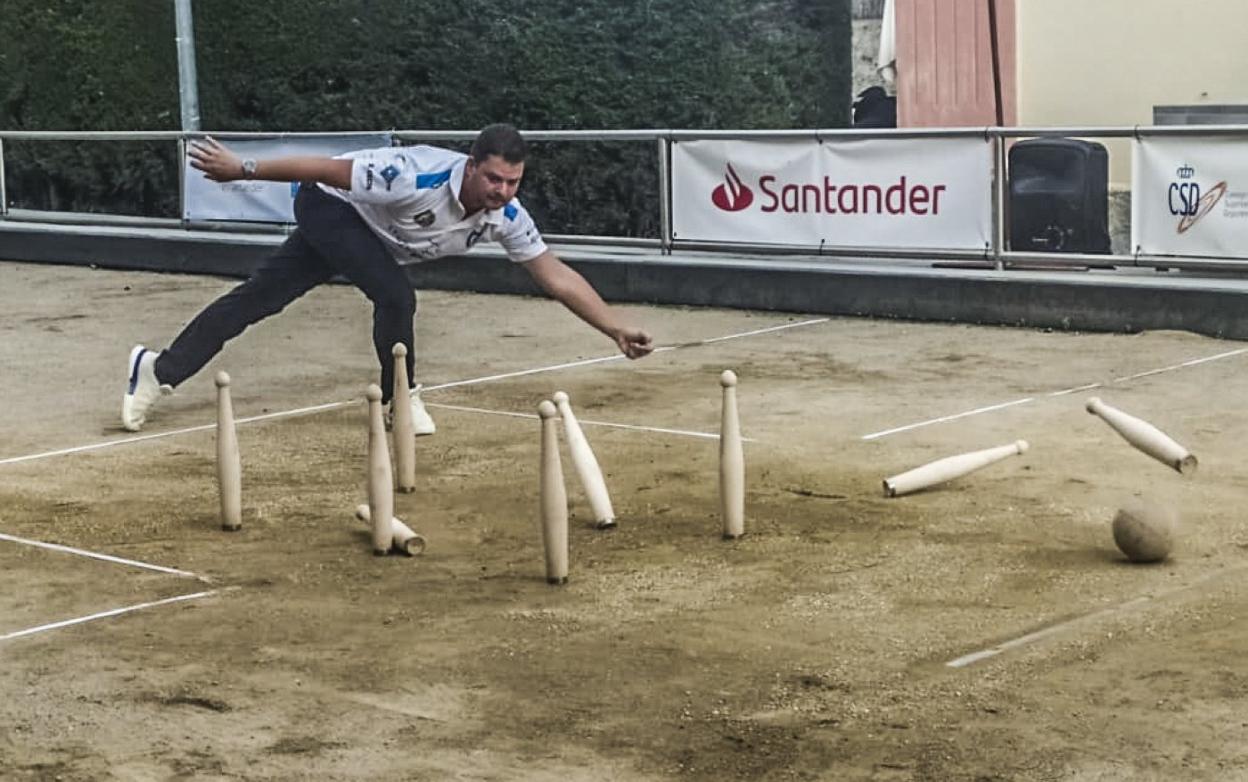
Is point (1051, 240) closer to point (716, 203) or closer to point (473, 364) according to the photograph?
point (716, 203)

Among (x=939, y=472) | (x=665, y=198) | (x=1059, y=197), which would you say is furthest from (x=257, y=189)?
(x=939, y=472)

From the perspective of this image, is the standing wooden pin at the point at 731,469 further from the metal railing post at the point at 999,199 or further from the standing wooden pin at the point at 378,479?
the metal railing post at the point at 999,199

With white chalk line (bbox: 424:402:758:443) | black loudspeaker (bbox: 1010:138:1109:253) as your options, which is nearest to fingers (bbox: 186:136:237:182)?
white chalk line (bbox: 424:402:758:443)

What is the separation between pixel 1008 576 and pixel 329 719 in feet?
9.23

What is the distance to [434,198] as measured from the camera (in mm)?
10766

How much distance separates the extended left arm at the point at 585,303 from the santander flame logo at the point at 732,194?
5.67m

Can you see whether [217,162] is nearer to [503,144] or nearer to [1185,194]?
[503,144]

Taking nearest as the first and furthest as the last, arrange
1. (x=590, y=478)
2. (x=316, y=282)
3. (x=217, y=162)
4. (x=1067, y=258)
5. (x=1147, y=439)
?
1. (x=590, y=478)
2. (x=1147, y=439)
3. (x=217, y=162)
4. (x=316, y=282)
5. (x=1067, y=258)

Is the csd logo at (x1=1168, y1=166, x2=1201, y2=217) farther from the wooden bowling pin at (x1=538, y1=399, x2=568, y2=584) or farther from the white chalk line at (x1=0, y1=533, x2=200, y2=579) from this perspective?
the white chalk line at (x1=0, y1=533, x2=200, y2=579)

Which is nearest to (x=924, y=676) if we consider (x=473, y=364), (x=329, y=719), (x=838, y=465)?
(x=329, y=719)

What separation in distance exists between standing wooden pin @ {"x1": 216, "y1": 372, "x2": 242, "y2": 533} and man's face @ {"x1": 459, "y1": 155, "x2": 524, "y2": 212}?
5.83ft

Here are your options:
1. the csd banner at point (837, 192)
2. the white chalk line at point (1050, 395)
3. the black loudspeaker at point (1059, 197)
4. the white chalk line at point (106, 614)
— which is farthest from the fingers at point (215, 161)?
the black loudspeaker at point (1059, 197)

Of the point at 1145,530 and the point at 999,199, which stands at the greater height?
the point at 999,199

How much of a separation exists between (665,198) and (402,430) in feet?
24.3
